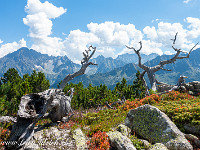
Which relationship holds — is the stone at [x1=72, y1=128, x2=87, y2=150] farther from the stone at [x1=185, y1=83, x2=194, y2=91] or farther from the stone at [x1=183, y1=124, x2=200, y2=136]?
the stone at [x1=185, y1=83, x2=194, y2=91]

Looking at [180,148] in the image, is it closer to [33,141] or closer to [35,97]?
[33,141]

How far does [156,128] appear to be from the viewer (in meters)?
7.34

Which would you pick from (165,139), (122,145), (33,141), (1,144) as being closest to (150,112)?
(165,139)

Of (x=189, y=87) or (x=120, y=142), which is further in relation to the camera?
(x=189, y=87)

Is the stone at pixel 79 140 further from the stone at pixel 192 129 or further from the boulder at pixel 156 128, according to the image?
the stone at pixel 192 129

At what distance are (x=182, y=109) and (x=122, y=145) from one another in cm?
520

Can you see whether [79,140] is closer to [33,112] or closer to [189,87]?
[33,112]

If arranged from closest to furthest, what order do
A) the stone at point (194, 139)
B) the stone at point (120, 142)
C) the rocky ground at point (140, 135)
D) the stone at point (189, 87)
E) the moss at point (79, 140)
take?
the stone at point (120, 142) < the rocky ground at point (140, 135) < the moss at point (79, 140) < the stone at point (194, 139) < the stone at point (189, 87)

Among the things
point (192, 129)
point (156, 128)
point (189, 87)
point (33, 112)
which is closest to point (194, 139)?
point (192, 129)

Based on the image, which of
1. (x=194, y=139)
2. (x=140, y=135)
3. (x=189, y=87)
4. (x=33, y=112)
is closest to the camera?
(x=194, y=139)

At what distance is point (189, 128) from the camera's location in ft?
25.0

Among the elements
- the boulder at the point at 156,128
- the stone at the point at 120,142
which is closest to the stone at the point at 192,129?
the boulder at the point at 156,128

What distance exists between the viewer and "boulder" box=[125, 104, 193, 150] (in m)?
6.30

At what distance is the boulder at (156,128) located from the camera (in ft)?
20.7
